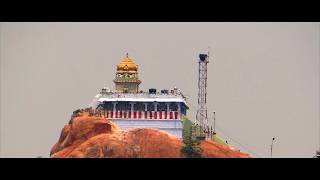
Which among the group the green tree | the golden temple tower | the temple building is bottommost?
the green tree

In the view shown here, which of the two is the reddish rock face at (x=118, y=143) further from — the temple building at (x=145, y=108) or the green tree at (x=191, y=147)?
the temple building at (x=145, y=108)

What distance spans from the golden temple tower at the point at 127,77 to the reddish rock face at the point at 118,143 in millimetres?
13115

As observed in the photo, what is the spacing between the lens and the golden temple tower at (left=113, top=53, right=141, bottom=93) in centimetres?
16138

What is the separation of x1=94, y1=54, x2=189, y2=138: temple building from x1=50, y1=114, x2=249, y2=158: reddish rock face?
4047 millimetres

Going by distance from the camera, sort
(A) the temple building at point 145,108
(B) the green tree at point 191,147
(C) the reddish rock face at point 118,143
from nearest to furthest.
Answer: (B) the green tree at point 191,147, (C) the reddish rock face at point 118,143, (A) the temple building at point 145,108

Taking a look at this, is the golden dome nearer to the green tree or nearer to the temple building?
the temple building

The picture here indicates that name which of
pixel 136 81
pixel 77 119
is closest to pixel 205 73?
pixel 136 81

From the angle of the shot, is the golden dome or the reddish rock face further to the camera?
the golden dome

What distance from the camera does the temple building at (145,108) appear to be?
151 meters

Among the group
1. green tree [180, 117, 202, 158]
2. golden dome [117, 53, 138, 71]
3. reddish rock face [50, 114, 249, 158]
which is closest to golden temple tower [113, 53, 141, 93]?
golden dome [117, 53, 138, 71]

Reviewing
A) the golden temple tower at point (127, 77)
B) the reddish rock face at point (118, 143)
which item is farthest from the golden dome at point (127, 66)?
the reddish rock face at point (118, 143)

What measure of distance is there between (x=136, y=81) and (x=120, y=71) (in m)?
3.39
